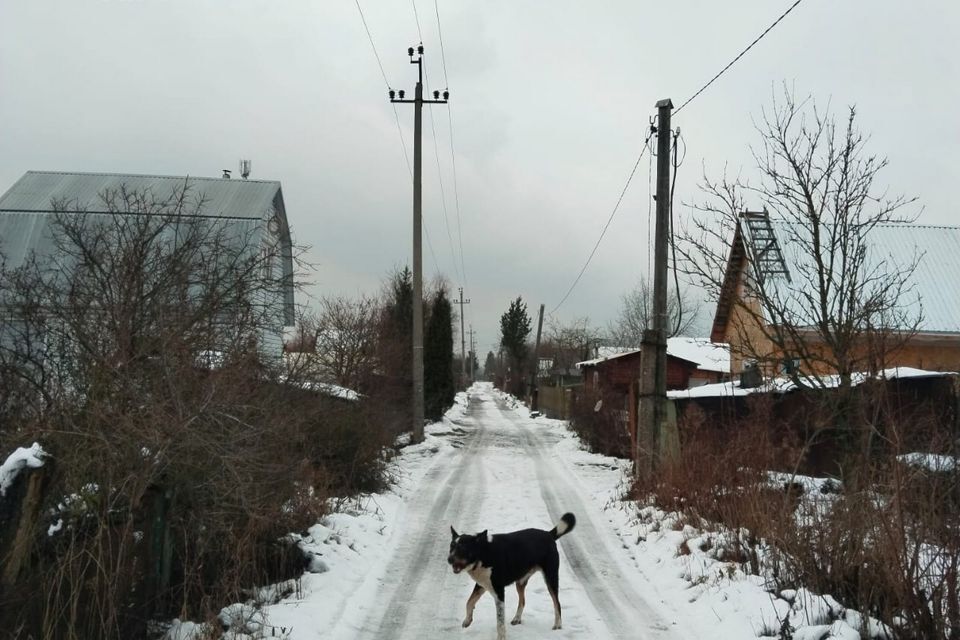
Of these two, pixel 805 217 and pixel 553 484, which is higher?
pixel 805 217

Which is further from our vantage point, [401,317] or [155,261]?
[401,317]

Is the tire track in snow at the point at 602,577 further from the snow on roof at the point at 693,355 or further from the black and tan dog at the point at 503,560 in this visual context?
the snow on roof at the point at 693,355


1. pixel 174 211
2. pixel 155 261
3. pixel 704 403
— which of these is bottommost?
pixel 704 403

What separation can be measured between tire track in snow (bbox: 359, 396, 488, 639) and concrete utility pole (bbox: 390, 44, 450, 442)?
332 centimetres

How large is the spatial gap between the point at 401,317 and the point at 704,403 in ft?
59.6

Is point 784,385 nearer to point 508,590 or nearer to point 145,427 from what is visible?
point 508,590

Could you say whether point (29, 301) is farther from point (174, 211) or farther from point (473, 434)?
point (473, 434)

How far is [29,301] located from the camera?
23.1ft

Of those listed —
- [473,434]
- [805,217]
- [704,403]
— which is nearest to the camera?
[805,217]

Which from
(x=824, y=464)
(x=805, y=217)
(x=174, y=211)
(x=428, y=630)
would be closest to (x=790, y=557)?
(x=428, y=630)

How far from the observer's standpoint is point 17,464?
4629 millimetres

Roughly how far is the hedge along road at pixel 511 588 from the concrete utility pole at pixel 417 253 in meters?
5.19

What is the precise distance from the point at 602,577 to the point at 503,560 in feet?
8.03

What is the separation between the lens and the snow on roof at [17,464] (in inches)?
180
